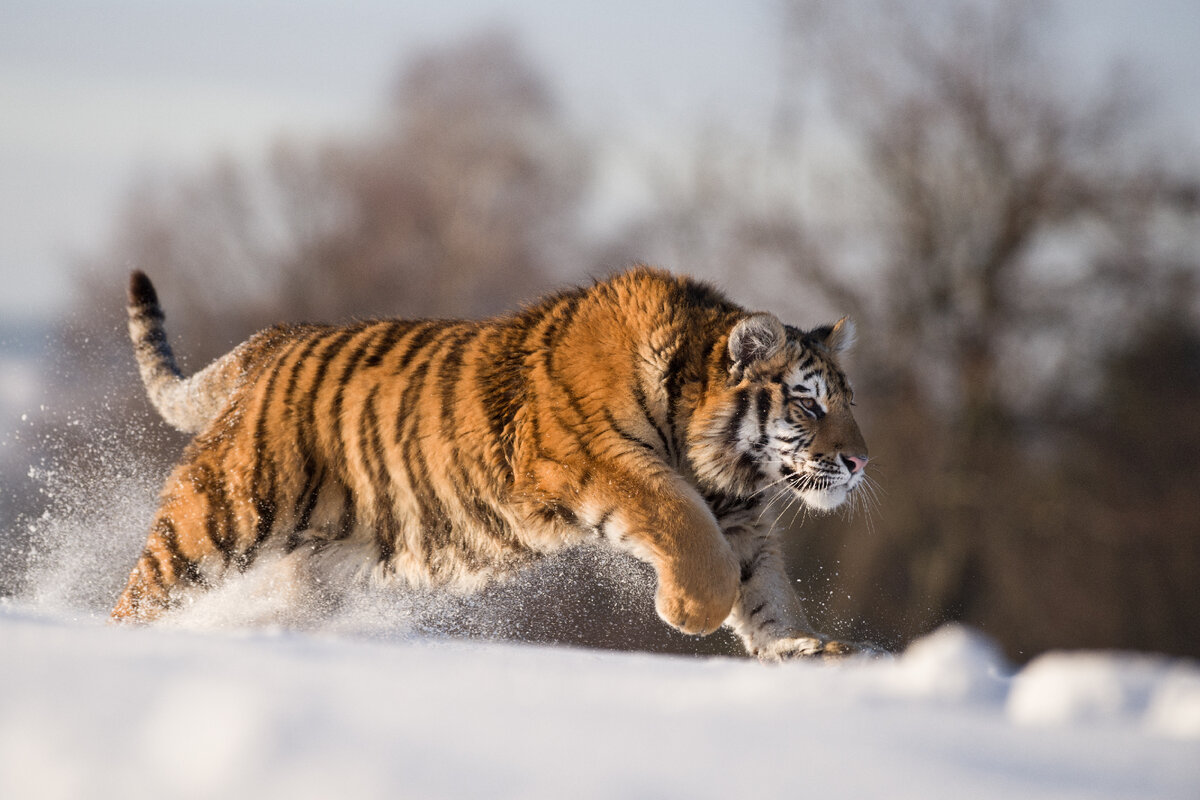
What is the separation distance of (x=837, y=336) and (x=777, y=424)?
0.64m

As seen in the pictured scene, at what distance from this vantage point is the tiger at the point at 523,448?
4012mm

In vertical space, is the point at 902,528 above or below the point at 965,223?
below

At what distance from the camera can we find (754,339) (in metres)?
4.09

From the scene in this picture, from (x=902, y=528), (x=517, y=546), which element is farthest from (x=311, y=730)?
(x=902, y=528)

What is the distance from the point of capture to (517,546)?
13.8 feet

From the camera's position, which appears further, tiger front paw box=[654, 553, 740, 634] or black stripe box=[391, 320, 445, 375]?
black stripe box=[391, 320, 445, 375]

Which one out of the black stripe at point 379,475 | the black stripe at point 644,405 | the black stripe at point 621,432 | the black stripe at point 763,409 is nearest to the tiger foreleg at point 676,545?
the black stripe at point 621,432

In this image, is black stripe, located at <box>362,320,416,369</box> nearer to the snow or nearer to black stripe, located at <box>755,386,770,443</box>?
black stripe, located at <box>755,386,770,443</box>

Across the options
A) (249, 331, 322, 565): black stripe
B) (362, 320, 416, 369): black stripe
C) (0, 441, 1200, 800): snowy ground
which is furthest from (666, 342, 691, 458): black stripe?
(0, 441, 1200, 800): snowy ground

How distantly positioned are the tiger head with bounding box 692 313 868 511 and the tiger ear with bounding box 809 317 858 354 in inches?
12.9

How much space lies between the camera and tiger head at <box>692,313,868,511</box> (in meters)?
4.12

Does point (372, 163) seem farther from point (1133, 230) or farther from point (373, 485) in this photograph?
point (373, 485)

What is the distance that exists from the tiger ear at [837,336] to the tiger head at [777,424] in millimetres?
326

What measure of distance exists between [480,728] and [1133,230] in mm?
23098
